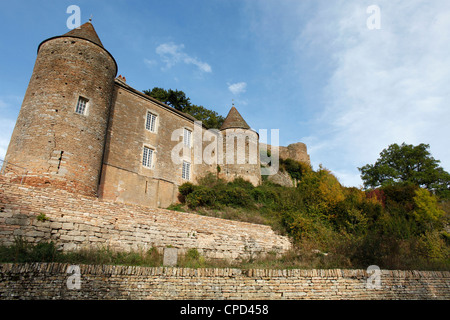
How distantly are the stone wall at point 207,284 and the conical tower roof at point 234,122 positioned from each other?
64.3 ft

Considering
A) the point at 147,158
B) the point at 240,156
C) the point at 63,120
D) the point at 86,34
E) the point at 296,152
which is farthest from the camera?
the point at 296,152

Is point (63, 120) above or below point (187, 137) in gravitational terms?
below

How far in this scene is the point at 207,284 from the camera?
7715 mm

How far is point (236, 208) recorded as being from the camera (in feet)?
60.7

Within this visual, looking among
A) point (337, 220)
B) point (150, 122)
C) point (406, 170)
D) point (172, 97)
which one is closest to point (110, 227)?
point (150, 122)

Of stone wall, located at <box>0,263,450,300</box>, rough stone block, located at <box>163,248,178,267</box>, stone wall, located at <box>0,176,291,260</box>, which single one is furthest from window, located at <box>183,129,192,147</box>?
stone wall, located at <box>0,263,450,300</box>

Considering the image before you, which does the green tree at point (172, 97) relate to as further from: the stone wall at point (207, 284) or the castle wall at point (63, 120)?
the stone wall at point (207, 284)

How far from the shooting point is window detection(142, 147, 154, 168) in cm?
1919

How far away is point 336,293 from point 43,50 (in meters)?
17.9

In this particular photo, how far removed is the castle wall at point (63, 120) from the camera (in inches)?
495

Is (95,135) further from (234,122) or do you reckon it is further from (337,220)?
(337,220)

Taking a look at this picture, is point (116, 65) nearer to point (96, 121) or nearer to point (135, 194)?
point (96, 121)

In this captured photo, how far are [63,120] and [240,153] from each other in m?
15.7
